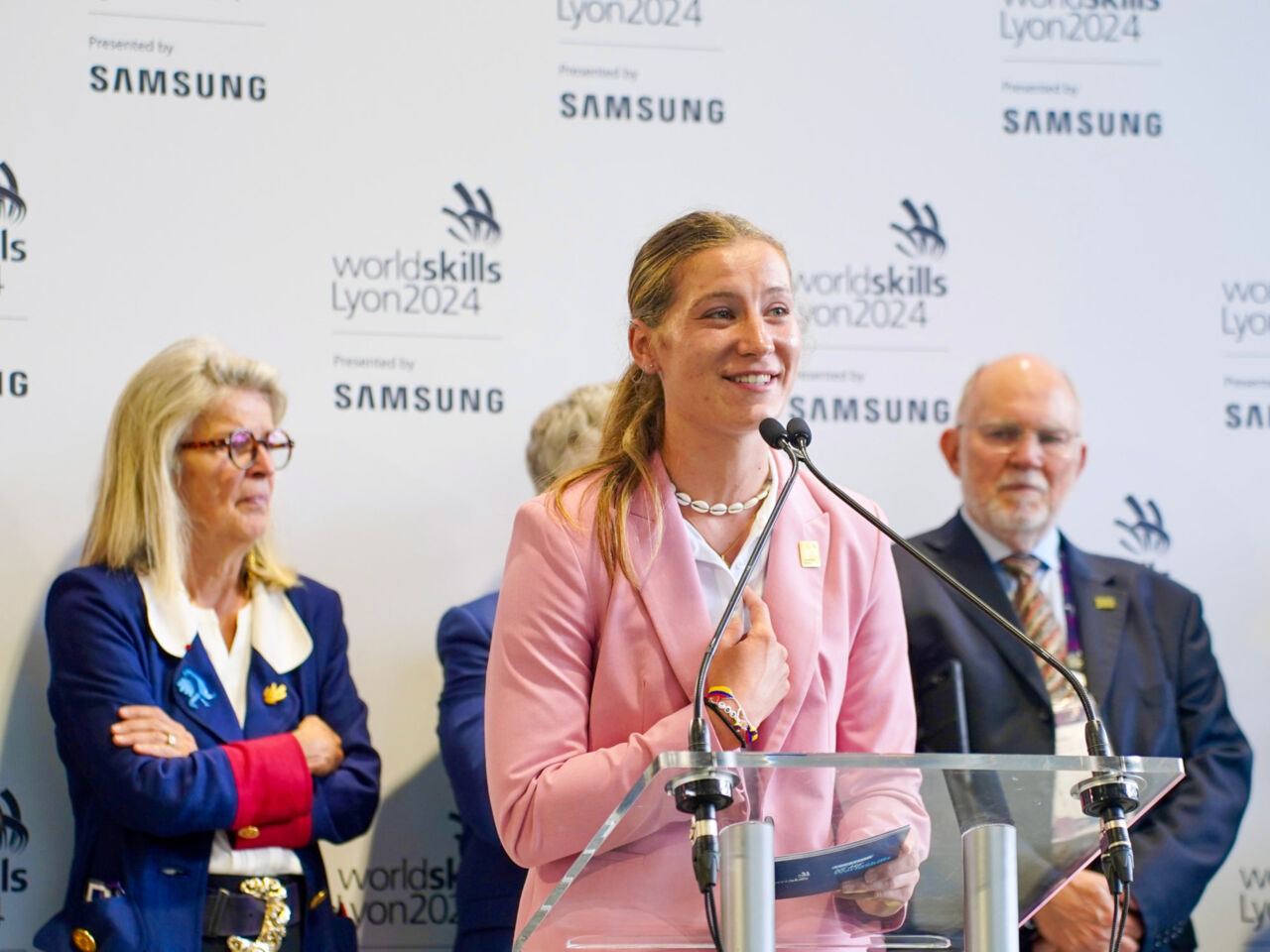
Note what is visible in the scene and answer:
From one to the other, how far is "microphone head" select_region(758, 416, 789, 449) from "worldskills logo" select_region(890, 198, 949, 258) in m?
2.38

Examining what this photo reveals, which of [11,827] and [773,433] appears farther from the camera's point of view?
[11,827]

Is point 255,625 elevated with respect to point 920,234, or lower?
lower

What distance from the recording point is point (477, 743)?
12.2 ft

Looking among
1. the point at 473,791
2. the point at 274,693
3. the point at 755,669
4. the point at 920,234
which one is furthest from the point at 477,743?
the point at 920,234

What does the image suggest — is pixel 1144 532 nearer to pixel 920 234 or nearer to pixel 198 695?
pixel 920 234

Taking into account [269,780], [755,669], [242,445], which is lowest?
[269,780]

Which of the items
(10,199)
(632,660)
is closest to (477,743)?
(632,660)

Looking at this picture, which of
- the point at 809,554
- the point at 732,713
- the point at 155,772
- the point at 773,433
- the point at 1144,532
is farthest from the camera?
the point at 1144,532

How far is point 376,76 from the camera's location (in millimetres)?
4355

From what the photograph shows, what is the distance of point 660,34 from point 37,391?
74.9 inches

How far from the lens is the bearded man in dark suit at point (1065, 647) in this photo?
12.0 feet

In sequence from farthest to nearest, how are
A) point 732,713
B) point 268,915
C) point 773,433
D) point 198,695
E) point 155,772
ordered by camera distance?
point 198,695
point 268,915
point 155,772
point 773,433
point 732,713

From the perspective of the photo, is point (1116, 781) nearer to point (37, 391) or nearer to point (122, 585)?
point (122, 585)

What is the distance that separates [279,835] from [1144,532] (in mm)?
2460
